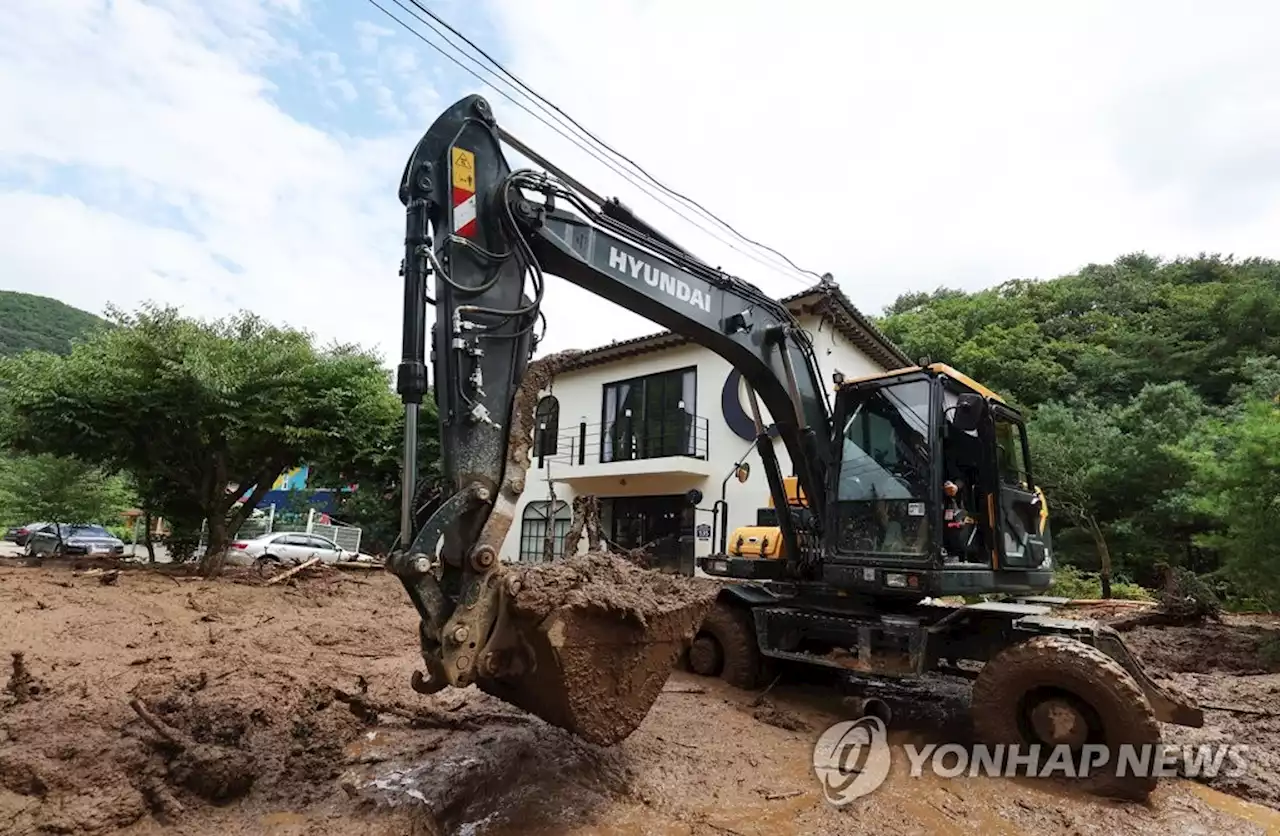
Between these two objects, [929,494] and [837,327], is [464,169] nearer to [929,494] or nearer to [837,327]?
[929,494]

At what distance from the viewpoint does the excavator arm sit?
10.7ft

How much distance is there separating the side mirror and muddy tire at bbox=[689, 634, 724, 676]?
2.89 meters

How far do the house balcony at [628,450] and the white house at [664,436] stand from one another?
0.07 ft

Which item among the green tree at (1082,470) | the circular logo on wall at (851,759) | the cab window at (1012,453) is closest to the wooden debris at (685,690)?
the circular logo on wall at (851,759)

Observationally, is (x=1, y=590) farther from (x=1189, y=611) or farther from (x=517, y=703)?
(x=1189, y=611)

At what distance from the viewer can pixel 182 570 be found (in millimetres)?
11938

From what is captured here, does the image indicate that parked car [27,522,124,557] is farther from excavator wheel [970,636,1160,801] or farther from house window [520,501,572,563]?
excavator wheel [970,636,1160,801]

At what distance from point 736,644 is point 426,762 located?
2.89 meters

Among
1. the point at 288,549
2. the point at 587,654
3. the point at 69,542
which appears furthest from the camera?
the point at 69,542

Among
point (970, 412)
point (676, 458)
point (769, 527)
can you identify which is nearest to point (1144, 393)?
point (676, 458)

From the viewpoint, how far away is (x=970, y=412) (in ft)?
15.7

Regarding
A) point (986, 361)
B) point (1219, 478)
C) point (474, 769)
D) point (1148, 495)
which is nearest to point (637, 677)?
point (474, 769)

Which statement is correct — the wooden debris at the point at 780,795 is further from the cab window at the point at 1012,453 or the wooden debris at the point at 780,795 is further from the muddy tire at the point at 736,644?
the cab window at the point at 1012,453

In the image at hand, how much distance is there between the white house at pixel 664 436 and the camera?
45.1 ft
